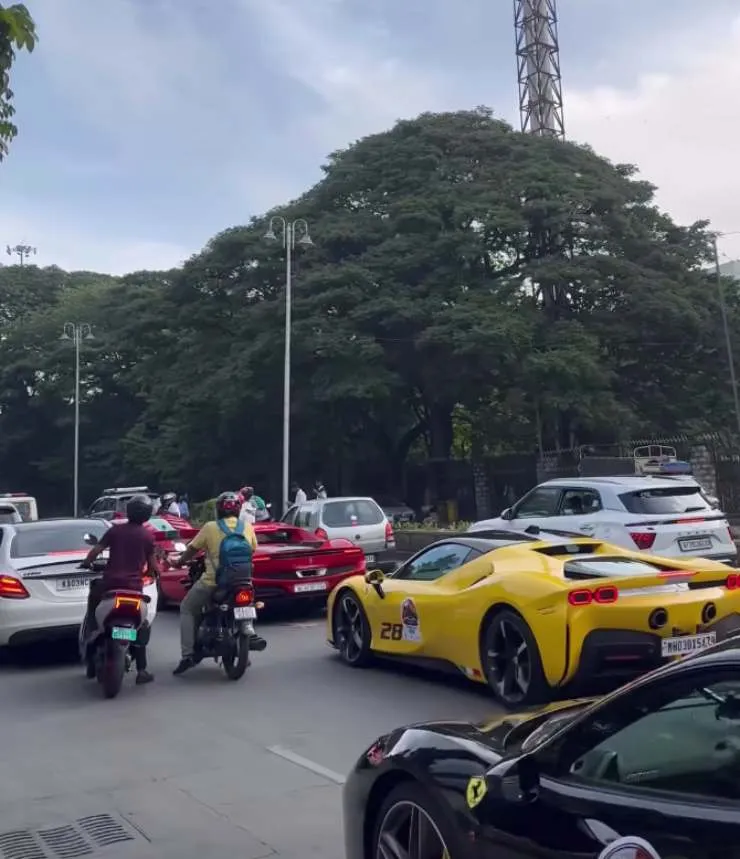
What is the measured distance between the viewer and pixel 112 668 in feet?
31.2

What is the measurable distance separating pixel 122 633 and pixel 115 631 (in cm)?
6

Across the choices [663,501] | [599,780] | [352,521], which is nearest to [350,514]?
[352,521]

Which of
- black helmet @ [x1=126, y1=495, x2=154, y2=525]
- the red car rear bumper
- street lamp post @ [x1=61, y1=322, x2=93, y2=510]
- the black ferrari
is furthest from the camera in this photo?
street lamp post @ [x1=61, y1=322, x2=93, y2=510]

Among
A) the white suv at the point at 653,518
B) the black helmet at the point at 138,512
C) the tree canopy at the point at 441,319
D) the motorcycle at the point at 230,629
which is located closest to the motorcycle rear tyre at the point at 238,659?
the motorcycle at the point at 230,629

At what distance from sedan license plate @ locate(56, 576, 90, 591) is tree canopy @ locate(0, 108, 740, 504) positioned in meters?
21.8

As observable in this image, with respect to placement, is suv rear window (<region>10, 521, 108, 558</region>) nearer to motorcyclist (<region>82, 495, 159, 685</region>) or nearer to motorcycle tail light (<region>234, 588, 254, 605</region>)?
motorcyclist (<region>82, 495, 159, 685</region>)

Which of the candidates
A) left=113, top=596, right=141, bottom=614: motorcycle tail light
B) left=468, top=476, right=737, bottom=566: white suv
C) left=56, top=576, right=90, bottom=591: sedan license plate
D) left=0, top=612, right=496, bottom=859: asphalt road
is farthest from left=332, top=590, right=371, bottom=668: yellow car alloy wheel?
left=468, top=476, right=737, bottom=566: white suv

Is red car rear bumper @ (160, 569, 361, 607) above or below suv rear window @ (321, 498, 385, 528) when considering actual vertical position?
below

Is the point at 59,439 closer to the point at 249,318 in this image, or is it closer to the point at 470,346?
the point at 249,318

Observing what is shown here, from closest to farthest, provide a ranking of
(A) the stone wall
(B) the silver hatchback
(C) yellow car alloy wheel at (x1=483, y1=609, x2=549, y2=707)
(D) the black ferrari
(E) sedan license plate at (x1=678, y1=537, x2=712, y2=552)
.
Answer: (D) the black ferrari
(C) yellow car alloy wheel at (x1=483, y1=609, x2=549, y2=707)
(E) sedan license plate at (x1=678, y1=537, x2=712, y2=552)
(B) the silver hatchback
(A) the stone wall

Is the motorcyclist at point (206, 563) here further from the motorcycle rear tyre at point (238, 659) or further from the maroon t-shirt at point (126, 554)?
the maroon t-shirt at point (126, 554)

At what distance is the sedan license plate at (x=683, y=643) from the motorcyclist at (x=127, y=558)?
4.45 meters

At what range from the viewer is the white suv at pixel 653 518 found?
46.0 ft

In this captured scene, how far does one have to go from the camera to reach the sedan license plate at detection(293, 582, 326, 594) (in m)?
13.7
